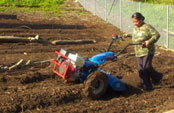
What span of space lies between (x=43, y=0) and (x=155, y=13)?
1743cm

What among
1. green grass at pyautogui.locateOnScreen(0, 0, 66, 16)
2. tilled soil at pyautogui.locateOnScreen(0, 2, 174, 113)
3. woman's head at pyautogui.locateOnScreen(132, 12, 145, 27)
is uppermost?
woman's head at pyautogui.locateOnScreen(132, 12, 145, 27)

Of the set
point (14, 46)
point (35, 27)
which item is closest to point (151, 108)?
point (14, 46)

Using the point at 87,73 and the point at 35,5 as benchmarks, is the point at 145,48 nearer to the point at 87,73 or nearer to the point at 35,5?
the point at 87,73

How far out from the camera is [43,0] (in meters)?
31.3

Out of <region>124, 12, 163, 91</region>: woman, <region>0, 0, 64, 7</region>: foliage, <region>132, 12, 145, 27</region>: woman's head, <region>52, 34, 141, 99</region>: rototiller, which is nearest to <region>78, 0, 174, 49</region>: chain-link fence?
<region>0, 0, 64, 7</region>: foliage

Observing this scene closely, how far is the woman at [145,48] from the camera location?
7.67 metres

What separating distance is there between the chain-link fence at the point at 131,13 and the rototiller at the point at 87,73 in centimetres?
724

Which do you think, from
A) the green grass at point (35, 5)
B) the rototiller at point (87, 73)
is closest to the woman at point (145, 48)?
the rototiller at point (87, 73)

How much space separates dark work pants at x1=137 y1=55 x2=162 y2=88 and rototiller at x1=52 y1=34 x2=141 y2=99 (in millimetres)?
670

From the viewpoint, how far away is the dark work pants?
25.7 feet

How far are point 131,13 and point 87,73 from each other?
11.5 meters

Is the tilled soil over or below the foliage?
below

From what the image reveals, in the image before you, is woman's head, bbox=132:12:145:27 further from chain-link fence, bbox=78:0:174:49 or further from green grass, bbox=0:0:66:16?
green grass, bbox=0:0:66:16

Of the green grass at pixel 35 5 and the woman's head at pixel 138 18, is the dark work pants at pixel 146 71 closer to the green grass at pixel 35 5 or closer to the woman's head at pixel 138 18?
the woman's head at pixel 138 18
